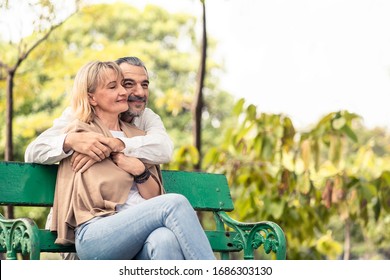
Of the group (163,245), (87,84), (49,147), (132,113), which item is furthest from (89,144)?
(163,245)

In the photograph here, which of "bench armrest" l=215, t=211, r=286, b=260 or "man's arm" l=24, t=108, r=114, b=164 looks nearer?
"man's arm" l=24, t=108, r=114, b=164

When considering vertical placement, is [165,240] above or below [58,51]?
below

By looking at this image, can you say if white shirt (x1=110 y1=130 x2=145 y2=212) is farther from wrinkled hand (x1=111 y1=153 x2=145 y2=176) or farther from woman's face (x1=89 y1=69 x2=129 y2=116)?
woman's face (x1=89 y1=69 x2=129 y2=116)

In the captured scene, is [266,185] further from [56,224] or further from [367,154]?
[56,224]

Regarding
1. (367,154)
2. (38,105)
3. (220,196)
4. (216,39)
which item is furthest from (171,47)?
(220,196)

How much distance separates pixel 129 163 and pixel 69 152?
0.26 metres

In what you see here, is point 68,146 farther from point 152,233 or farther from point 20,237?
point 152,233

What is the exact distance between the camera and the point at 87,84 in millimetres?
3615

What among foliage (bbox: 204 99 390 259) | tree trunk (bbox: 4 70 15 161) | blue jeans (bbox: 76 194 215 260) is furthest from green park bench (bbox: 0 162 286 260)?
tree trunk (bbox: 4 70 15 161)

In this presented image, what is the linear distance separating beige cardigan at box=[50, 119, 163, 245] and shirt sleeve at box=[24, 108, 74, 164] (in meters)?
0.06

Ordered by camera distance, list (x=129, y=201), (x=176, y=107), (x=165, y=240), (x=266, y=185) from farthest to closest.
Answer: (x=176, y=107)
(x=266, y=185)
(x=129, y=201)
(x=165, y=240)

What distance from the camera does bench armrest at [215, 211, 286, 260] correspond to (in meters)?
3.77

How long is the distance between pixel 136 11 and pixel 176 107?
1321 cm

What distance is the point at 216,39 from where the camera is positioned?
22.6 m
